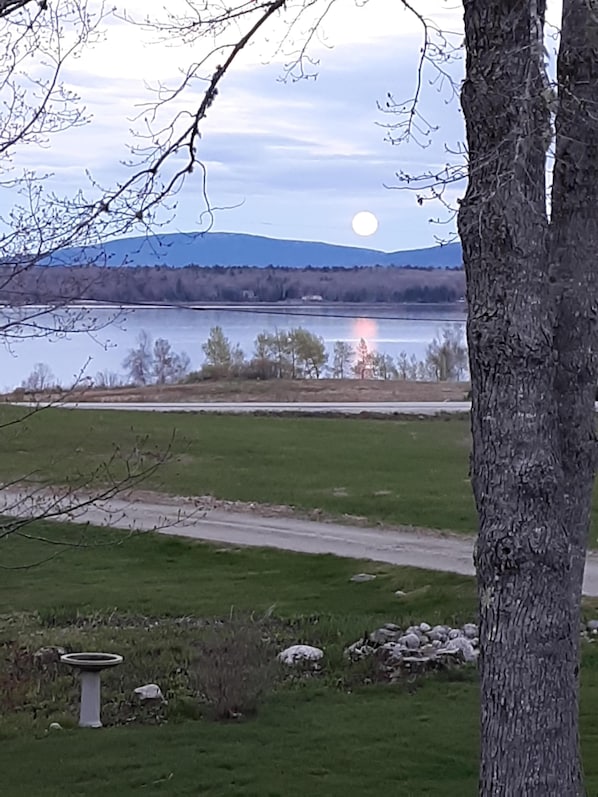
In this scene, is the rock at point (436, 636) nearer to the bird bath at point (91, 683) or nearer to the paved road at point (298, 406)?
the bird bath at point (91, 683)

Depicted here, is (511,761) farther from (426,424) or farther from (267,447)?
(426,424)

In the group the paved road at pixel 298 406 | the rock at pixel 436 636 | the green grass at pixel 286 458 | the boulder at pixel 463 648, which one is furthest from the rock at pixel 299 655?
the paved road at pixel 298 406

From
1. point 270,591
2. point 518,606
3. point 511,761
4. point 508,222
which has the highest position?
point 508,222

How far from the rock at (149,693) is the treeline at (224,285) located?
9.74 feet

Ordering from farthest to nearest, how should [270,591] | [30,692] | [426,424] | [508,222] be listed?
[426,424], [270,591], [30,692], [508,222]

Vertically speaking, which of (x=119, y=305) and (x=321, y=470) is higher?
(x=119, y=305)

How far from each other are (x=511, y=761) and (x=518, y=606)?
0.57 metres

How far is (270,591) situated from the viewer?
→ 14.3m

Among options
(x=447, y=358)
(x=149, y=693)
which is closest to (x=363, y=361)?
(x=447, y=358)

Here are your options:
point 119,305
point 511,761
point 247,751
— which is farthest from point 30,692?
point 511,761

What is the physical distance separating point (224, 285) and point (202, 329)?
3503 cm

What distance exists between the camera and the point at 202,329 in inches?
1950

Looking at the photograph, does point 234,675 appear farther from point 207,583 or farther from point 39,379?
point 207,583

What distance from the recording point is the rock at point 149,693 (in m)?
9.42
